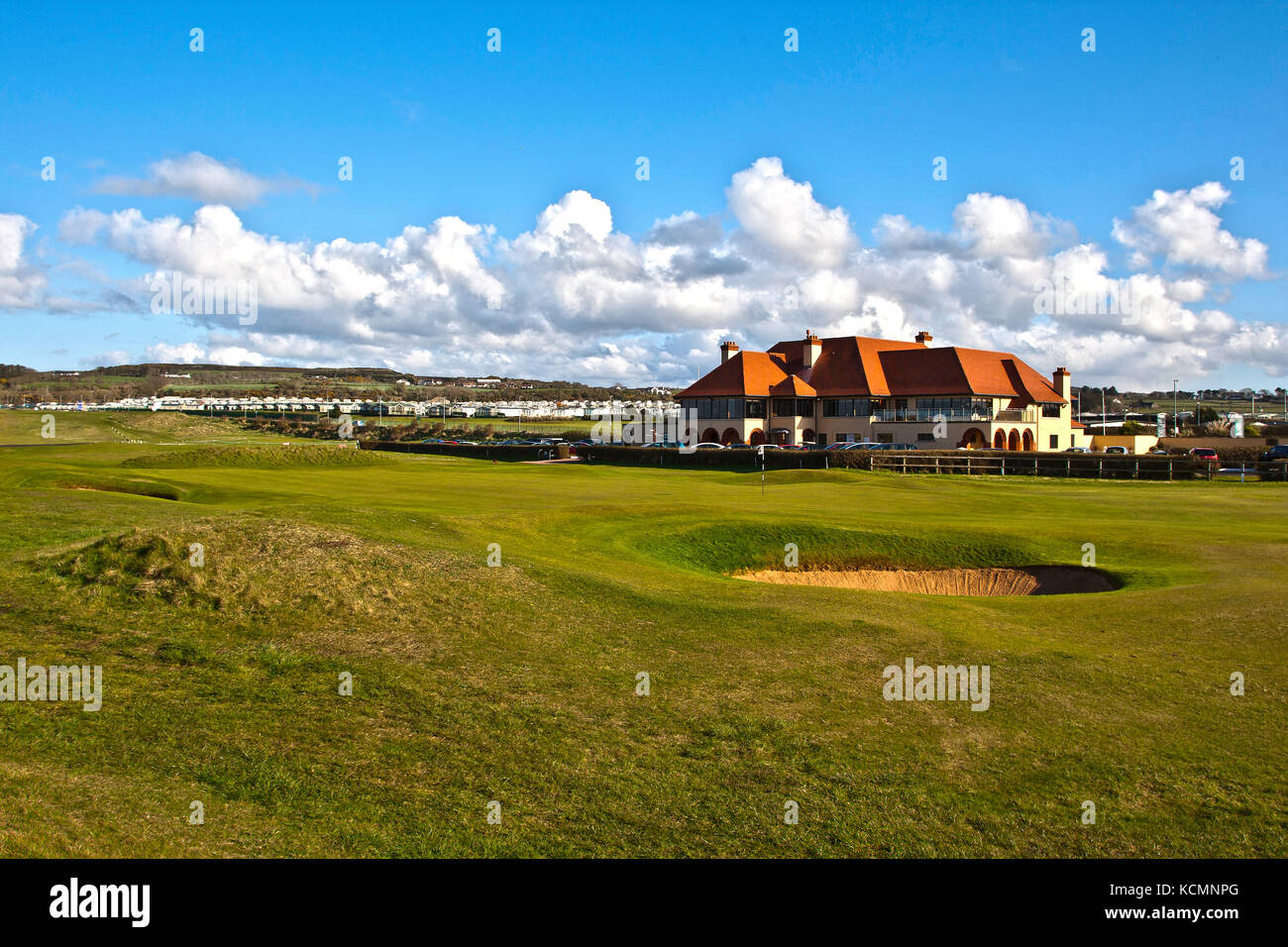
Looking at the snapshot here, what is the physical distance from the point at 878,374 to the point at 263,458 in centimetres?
5776

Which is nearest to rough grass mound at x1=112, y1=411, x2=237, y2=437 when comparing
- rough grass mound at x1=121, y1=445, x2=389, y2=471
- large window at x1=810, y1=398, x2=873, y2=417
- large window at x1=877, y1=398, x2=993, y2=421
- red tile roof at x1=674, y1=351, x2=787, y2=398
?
rough grass mound at x1=121, y1=445, x2=389, y2=471

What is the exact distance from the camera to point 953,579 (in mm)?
24188

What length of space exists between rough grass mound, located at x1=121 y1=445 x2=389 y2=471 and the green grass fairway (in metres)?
30.9

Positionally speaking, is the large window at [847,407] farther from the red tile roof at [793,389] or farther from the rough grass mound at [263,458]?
Answer: the rough grass mound at [263,458]

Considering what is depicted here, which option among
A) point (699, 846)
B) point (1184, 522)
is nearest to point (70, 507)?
point (699, 846)

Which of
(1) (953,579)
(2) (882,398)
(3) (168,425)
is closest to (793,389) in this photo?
(2) (882,398)

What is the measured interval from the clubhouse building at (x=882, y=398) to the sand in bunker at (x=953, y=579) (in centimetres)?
6133

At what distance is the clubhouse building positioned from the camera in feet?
274

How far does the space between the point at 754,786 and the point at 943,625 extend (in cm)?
775

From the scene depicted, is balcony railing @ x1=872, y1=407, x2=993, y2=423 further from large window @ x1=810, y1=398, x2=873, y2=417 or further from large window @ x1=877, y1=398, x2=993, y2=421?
large window @ x1=810, y1=398, x2=873, y2=417

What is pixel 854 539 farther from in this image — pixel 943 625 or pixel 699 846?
pixel 699 846

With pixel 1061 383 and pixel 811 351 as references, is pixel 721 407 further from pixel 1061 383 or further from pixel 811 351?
pixel 1061 383
